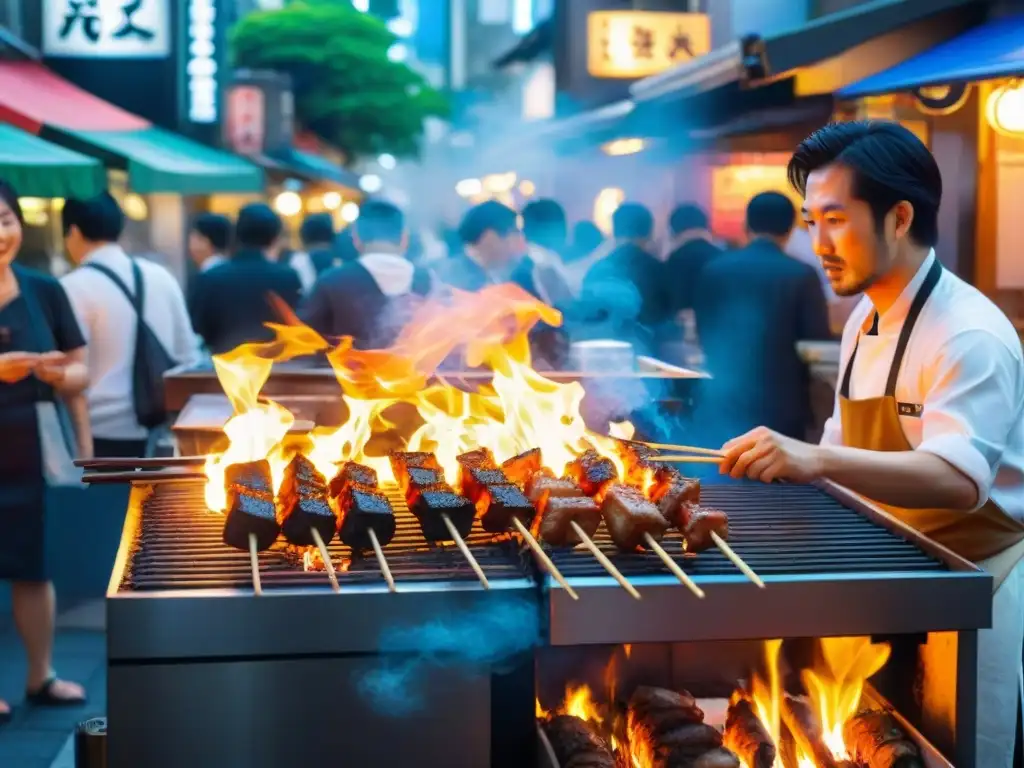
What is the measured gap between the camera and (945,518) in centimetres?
381

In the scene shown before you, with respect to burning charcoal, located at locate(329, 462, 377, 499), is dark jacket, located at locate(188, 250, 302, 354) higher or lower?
higher

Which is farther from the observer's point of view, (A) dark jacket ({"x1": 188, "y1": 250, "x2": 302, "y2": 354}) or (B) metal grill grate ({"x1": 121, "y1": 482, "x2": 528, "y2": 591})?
(A) dark jacket ({"x1": 188, "y1": 250, "x2": 302, "y2": 354})

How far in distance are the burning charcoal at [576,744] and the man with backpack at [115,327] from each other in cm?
483

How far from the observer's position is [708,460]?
11.8 feet

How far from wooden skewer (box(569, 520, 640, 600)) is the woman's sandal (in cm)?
429

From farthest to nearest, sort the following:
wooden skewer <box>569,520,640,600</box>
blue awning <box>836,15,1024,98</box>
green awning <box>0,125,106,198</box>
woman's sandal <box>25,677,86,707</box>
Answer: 1. green awning <box>0,125,106,198</box>
2. blue awning <box>836,15,1024,98</box>
3. woman's sandal <box>25,677,86,707</box>
4. wooden skewer <box>569,520,640,600</box>

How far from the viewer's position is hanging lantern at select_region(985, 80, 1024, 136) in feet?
25.8

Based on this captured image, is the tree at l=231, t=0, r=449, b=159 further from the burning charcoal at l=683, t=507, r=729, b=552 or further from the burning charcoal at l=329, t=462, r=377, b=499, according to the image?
the burning charcoal at l=683, t=507, r=729, b=552

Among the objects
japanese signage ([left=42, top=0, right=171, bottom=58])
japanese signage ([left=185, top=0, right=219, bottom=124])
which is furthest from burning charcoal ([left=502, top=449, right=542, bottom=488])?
japanese signage ([left=185, top=0, right=219, bottom=124])

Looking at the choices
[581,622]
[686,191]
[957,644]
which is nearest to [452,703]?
[581,622]

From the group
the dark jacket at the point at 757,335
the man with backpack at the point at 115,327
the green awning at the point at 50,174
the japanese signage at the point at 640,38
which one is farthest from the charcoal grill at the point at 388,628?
the japanese signage at the point at 640,38

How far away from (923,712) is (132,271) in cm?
600

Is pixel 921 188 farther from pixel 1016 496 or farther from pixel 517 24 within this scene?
pixel 517 24

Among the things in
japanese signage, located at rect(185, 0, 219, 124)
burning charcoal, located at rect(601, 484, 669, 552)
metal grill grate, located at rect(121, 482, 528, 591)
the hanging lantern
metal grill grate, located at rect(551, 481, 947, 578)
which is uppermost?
japanese signage, located at rect(185, 0, 219, 124)
